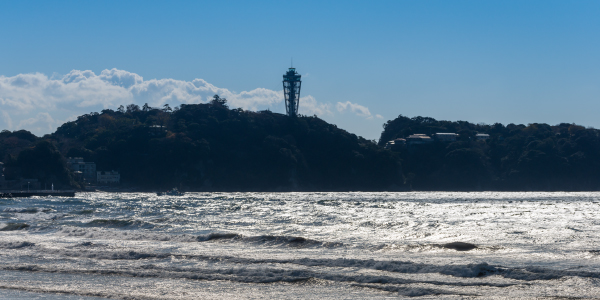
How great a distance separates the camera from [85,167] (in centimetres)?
13825

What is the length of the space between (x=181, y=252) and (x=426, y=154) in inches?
6126

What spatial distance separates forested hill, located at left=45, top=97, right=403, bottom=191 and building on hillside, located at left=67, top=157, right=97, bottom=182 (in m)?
4.85

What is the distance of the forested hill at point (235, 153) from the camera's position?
140125 mm

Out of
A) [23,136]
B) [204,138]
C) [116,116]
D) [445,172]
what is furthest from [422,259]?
[116,116]

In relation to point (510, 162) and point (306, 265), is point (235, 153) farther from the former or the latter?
point (306, 265)

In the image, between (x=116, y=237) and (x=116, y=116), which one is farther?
(x=116, y=116)

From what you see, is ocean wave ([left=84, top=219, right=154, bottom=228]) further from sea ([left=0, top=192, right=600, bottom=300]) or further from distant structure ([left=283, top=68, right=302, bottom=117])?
distant structure ([left=283, top=68, right=302, bottom=117])

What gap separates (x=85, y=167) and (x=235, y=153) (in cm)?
4126

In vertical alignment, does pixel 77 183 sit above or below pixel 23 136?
below

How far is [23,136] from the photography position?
160 meters

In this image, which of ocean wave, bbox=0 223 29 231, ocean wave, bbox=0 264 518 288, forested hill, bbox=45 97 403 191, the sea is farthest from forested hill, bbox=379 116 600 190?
ocean wave, bbox=0 264 518 288

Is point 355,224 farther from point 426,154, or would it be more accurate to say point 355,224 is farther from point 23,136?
point 23,136

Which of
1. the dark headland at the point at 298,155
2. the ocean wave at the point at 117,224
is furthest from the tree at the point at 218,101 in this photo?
the ocean wave at the point at 117,224

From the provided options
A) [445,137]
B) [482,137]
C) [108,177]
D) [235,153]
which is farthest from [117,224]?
[482,137]
